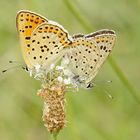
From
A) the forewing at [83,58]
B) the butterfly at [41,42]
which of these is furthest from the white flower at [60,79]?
the forewing at [83,58]

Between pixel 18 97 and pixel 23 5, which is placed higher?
pixel 23 5

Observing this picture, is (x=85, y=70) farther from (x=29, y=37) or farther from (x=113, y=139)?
(x=113, y=139)

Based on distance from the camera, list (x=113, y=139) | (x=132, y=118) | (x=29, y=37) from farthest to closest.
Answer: (x=132, y=118) → (x=113, y=139) → (x=29, y=37)

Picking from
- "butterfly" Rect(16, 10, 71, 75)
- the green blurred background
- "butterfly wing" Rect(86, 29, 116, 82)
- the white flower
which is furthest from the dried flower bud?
the green blurred background

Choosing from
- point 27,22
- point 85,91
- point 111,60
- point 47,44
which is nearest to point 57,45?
point 47,44

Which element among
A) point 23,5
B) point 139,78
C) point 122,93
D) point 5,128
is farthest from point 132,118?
point 23,5

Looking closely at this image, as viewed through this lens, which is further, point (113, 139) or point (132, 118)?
point (132, 118)

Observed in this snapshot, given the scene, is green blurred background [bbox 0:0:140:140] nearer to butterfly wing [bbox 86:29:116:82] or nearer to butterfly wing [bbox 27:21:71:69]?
butterfly wing [bbox 86:29:116:82]

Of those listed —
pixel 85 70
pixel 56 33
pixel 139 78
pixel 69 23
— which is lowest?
pixel 139 78
